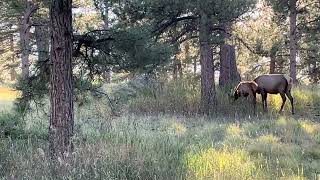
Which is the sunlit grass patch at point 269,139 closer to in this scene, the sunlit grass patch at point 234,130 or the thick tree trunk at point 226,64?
the sunlit grass patch at point 234,130

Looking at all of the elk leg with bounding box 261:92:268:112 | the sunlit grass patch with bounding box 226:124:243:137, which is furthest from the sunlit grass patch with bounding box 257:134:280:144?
the elk leg with bounding box 261:92:268:112

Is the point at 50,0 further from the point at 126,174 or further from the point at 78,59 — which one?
the point at 126,174

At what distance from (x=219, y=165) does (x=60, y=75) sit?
9.33 ft

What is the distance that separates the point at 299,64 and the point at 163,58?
2556 centimetres

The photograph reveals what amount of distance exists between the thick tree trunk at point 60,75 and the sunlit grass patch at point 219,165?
6.62ft

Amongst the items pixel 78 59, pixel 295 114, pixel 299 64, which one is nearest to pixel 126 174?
pixel 78 59

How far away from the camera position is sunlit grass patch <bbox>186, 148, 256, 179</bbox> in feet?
21.4

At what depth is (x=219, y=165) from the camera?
278 inches

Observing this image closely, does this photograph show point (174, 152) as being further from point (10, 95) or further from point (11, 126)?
point (10, 95)

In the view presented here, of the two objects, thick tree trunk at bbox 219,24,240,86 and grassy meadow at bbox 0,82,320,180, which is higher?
thick tree trunk at bbox 219,24,240,86

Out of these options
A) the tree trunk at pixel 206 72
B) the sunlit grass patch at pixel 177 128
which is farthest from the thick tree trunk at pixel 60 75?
the tree trunk at pixel 206 72

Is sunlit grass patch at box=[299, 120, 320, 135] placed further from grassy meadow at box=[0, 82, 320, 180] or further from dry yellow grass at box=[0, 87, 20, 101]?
dry yellow grass at box=[0, 87, 20, 101]

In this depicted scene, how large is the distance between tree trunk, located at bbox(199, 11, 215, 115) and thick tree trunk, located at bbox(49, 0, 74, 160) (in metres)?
8.71

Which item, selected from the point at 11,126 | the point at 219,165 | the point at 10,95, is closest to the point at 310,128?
the point at 219,165
